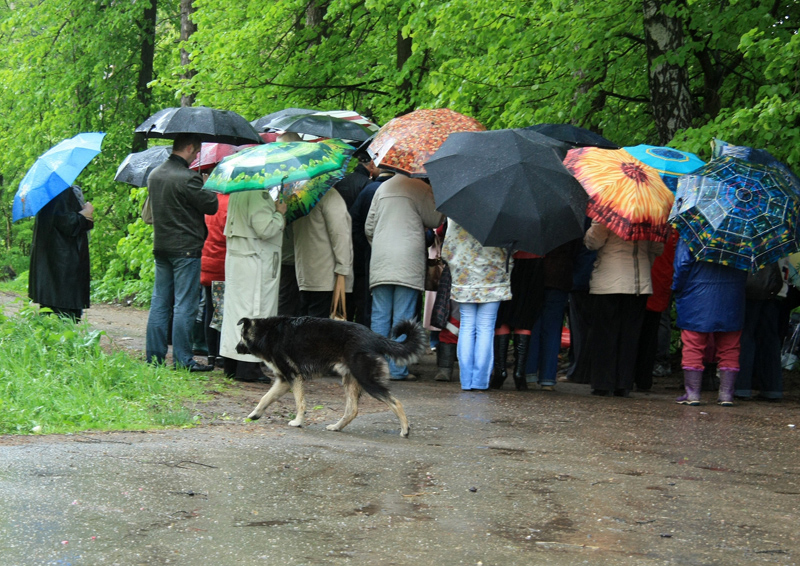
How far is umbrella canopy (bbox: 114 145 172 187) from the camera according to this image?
11727mm

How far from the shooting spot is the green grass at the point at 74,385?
6850 millimetres

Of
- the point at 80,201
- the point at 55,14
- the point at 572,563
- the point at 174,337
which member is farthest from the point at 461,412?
the point at 55,14

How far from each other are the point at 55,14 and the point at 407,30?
13.3 meters

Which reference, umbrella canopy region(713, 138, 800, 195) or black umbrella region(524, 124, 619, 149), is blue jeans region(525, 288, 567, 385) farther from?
umbrella canopy region(713, 138, 800, 195)

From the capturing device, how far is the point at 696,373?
9.26 m

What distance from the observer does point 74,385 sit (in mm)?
7812

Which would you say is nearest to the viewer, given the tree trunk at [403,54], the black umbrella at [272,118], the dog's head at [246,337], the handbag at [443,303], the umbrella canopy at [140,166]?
the dog's head at [246,337]

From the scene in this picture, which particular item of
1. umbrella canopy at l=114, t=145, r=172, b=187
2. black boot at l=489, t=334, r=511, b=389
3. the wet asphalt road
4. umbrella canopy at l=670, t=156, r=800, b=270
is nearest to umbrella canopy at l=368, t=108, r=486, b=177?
black boot at l=489, t=334, r=511, b=389

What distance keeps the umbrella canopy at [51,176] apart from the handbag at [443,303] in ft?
12.0

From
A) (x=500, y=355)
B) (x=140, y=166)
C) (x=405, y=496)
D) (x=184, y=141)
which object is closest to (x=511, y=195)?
(x=500, y=355)

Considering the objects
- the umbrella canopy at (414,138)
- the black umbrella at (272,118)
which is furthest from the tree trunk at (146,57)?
the umbrella canopy at (414,138)

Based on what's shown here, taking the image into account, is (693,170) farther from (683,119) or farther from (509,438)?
(509,438)

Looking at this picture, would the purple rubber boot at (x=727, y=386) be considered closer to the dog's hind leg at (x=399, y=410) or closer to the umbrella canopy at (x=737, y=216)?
the umbrella canopy at (x=737, y=216)

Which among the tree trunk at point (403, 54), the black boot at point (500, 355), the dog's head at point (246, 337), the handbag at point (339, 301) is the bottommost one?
the black boot at point (500, 355)
